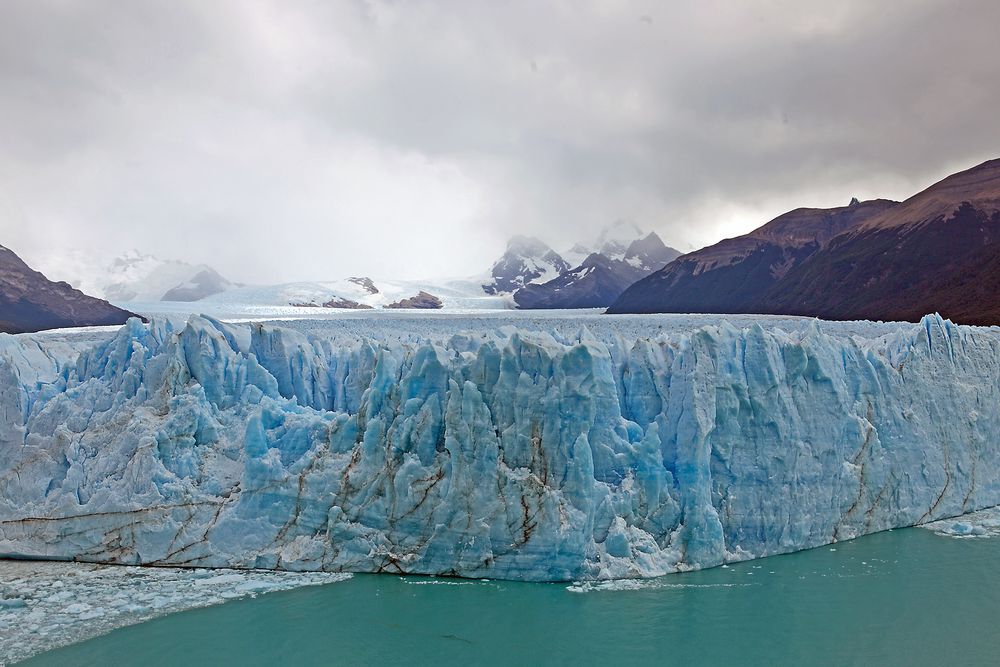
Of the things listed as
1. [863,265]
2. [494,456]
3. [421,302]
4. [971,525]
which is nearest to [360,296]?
[421,302]

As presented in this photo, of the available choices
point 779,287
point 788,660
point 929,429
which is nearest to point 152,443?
point 788,660

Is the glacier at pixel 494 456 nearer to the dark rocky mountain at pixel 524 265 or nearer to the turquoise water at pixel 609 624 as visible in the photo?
the turquoise water at pixel 609 624

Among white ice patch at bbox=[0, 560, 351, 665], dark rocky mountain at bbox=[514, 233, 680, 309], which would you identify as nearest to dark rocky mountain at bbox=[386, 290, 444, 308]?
dark rocky mountain at bbox=[514, 233, 680, 309]

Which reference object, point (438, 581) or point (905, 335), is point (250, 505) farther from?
point (905, 335)

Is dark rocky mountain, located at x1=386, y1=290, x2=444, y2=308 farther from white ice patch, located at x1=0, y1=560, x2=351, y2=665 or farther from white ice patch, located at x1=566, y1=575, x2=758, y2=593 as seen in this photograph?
white ice patch, located at x1=566, y1=575, x2=758, y2=593

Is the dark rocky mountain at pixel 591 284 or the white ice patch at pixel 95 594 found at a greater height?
the dark rocky mountain at pixel 591 284

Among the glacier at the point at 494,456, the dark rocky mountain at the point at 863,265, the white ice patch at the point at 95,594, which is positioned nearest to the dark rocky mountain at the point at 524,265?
the dark rocky mountain at the point at 863,265
